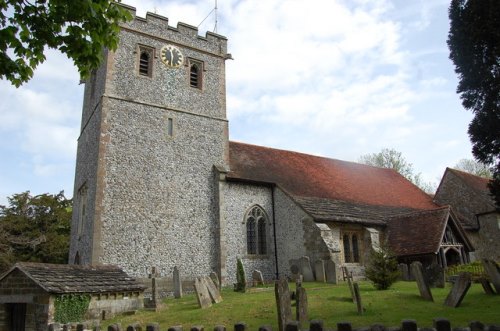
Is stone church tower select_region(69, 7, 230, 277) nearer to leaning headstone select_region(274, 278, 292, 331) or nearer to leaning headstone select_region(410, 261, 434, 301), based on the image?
leaning headstone select_region(410, 261, 434, 301)

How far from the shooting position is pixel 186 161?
20.2 metres

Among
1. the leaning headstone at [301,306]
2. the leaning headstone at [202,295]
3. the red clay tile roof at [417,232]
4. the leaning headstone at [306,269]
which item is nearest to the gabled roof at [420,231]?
the red clay tile roof at [417,232]

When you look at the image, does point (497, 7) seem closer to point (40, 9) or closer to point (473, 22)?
point (473, 22)

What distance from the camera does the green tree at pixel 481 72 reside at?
11.2m

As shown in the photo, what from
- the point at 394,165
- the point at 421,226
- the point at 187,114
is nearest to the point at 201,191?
the point at 187,114

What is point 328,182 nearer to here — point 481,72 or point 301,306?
point 481,72

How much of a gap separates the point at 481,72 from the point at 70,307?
43.0 feet

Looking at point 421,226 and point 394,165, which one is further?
point 394,165

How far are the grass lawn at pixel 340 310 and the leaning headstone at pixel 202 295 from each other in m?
0.25

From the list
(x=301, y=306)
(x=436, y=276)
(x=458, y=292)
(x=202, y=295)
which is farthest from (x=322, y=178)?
(x=301, y=306)

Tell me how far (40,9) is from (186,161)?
1365 cm

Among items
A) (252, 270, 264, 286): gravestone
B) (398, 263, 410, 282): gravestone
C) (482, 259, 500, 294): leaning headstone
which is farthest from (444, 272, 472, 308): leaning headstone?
(252, 270, 264, 286): gravestone

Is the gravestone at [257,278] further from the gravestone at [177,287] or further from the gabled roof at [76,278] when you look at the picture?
the gabled roof at [76,278]

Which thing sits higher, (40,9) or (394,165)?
(394,165)
